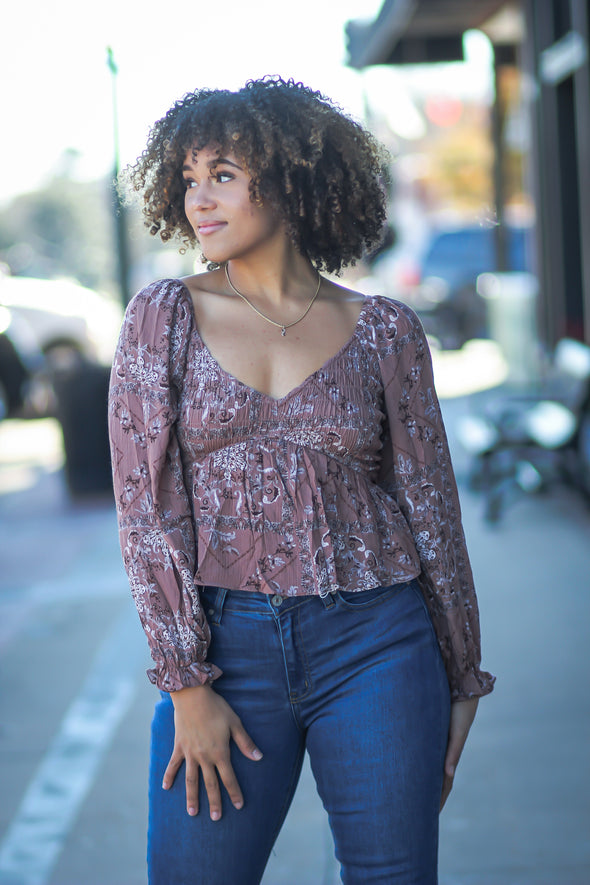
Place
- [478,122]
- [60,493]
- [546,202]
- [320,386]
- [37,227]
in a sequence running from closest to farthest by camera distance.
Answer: [320,386], [60,493], [546,202], [478,122], [37,227]

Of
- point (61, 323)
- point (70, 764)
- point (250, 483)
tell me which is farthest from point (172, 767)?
point (61, 323)

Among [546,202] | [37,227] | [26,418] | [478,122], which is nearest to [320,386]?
[546,202]

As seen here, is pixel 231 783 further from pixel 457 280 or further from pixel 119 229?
pixel 457 280

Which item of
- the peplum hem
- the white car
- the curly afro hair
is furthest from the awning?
the peplum hem

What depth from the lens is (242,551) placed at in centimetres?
195

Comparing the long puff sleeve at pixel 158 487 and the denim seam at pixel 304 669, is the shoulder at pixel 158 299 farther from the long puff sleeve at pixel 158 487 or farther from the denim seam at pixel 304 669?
the denim seam at pixel 304 669

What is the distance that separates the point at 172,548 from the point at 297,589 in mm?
231

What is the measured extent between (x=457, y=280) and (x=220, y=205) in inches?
712

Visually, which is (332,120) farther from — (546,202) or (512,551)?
(546,202)

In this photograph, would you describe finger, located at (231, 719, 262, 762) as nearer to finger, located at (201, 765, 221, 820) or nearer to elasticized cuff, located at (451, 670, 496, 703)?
finger, located at (201, 765, 221, 820)

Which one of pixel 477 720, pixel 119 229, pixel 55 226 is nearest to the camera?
pixel 477 720

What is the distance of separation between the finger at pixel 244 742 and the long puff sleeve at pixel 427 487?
452 millimetres

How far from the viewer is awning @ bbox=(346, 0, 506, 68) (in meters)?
9.94

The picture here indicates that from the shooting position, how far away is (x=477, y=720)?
4.30 metres
